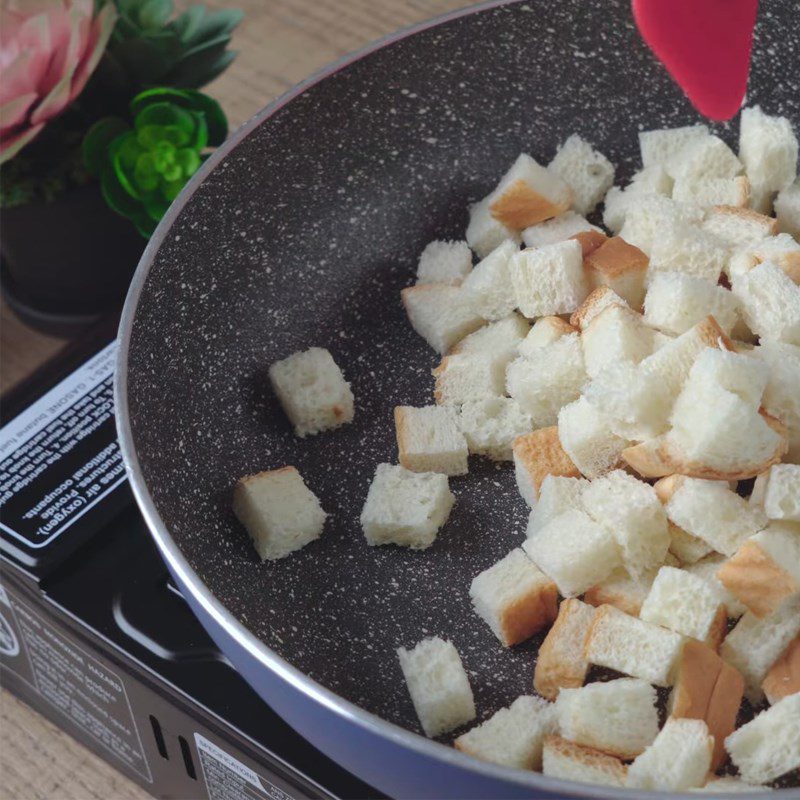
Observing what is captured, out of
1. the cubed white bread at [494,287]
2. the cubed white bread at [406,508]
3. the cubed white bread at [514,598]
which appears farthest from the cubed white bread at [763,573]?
the cubed white bread at [494,287]

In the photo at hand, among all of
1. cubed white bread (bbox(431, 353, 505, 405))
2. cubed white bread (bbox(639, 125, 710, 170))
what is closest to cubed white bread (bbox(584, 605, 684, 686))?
cubed white bread (bbox(431, 353, 505, 405))

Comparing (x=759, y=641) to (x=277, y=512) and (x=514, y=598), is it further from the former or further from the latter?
(x=277, y=512)

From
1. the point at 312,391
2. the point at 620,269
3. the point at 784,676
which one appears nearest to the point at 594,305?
the point at 620,269

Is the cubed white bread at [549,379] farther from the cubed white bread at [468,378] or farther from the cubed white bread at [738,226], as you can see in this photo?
the cubed white bread at [738,226]

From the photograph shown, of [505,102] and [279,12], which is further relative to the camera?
[279,12]

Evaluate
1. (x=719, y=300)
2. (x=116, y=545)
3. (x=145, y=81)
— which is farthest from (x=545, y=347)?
(x=145, y=81)

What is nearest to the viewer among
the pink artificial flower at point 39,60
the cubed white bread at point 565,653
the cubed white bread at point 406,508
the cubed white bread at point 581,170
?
the cubed white bread at point 565,653

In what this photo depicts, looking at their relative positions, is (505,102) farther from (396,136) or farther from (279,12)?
(279,12)
